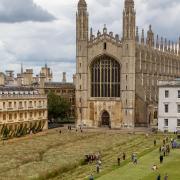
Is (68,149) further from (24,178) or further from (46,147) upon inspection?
(24,178)

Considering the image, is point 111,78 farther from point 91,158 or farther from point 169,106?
point 91,158

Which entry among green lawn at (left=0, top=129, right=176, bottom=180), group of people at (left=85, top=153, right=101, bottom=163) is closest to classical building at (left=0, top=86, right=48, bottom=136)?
green lawn at (left=0, top=129, right=176, bottom=180)

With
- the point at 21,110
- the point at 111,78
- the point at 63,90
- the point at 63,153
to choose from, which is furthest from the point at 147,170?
the point at 63,90

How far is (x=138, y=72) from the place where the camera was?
95188mm

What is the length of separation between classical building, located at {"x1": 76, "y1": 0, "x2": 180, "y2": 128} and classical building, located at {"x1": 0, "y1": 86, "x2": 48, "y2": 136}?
8.83 meters

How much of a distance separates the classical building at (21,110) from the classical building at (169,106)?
73.7 feet

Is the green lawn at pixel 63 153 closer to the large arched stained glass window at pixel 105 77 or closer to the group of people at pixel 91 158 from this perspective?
the group of people at pixel 91 158

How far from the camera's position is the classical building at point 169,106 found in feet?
262

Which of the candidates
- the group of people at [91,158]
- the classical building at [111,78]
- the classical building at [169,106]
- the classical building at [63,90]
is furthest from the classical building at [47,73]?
the group of people at [91,158]

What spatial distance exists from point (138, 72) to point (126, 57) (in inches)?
227

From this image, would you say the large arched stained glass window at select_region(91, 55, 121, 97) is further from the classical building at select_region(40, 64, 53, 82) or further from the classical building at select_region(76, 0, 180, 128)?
the classical building at select_region(40, 64, 53, 82)

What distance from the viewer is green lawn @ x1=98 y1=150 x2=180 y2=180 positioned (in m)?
38.8

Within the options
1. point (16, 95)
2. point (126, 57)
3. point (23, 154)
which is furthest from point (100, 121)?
point (23, 154)

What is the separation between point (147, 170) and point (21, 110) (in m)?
42.9
